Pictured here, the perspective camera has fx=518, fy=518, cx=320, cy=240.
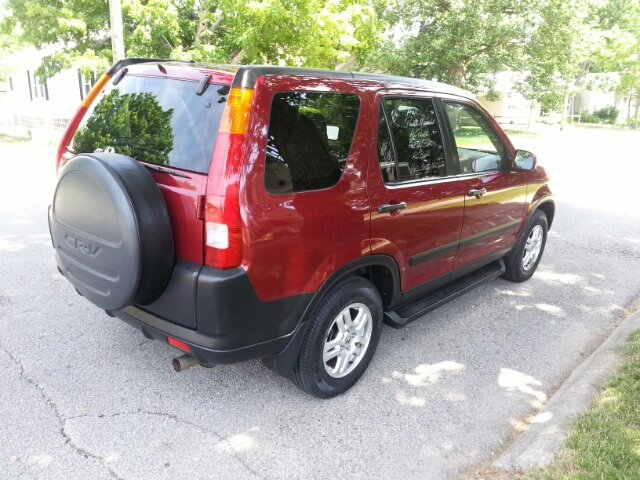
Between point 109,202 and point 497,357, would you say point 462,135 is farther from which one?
point 109,202

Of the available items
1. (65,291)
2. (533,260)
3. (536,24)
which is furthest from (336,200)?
(536,24)

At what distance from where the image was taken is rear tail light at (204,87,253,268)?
97.5 inches

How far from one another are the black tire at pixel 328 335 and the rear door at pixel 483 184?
1.18 m

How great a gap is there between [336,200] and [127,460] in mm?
1755

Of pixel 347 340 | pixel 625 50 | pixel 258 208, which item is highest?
pixel 625 50

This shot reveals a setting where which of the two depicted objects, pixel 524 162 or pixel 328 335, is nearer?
pixel 328 335

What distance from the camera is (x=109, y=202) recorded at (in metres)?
2.58

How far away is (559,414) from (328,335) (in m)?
1.43

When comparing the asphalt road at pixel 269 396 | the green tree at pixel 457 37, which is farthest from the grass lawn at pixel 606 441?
the green tree at pixel 457 37

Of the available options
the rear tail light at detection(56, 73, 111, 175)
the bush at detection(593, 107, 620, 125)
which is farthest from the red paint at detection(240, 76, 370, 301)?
the bush at detection(593, 107, 620, 125)

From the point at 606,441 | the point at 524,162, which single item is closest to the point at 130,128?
the point at 606,441

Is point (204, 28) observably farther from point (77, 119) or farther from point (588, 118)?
point (588, 118)

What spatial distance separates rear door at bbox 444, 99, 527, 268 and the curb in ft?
3.96

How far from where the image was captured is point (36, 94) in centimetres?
2770
